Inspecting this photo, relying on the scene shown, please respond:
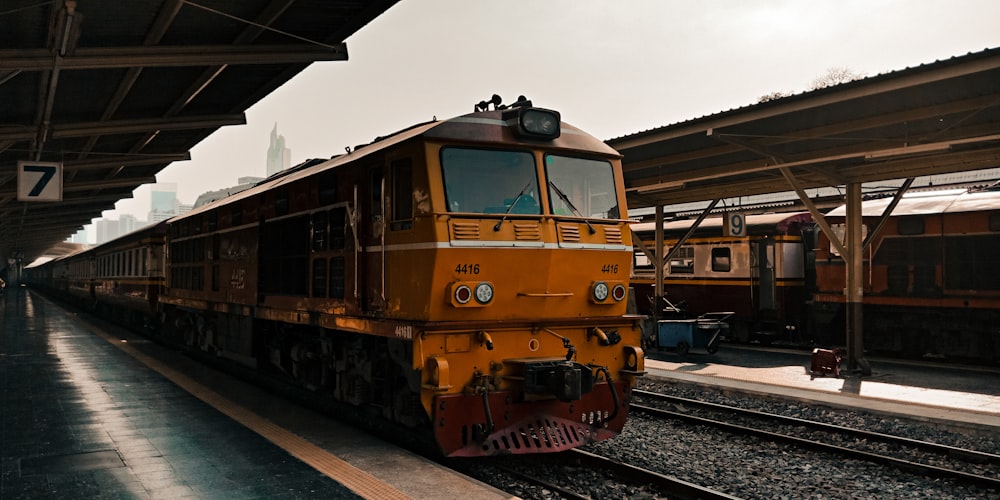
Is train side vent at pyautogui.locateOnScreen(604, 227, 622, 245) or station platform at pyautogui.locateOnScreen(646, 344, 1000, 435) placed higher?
train side vent at pyautogui.locateOnScreen(604, 227, 622, 245)

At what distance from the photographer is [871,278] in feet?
55.9

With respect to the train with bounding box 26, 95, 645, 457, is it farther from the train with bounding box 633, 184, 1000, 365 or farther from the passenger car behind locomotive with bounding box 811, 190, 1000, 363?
the passenger car behind locomotive with bounding box 811, 190, 1000, 363

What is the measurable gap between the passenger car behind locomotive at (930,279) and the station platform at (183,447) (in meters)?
11.7

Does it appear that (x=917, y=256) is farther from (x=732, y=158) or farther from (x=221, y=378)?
(x=221, y=378)

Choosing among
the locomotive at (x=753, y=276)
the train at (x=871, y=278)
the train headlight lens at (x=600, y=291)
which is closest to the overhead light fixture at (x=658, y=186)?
the locomotive at (x=753, y=276)

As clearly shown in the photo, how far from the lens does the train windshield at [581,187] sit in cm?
785

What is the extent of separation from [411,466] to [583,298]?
8.27 ft

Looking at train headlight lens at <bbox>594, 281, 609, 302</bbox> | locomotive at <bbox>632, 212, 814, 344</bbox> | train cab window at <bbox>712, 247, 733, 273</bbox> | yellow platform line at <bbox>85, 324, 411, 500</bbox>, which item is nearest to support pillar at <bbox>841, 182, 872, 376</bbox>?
locomotive at <bbox>632, 212, 814, 344</bbox>

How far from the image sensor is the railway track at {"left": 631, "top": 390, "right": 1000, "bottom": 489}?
8.00m

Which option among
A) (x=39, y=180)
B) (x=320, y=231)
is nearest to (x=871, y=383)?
(x=320, y=231)

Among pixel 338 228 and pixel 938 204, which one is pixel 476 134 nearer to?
pixel 338 228

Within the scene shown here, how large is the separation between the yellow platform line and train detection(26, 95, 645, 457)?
0.84 meters

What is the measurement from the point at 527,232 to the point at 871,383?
28.6 ft

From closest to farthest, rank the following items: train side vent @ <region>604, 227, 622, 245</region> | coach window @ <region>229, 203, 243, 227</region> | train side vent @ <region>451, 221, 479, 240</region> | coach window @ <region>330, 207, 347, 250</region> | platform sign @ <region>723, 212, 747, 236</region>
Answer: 1. train side vent @ <region>451, 221, 479, 240</region>
2. train side vent @ <region>604, 227, 622, 245</region>
3. coach window @ <region>330, 207, 347, 250</region>
4. coach window @ <region>229, 203, 243, 227</region>
5. platform sign @ <region>723, 212, 747, 236</region>
